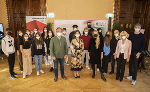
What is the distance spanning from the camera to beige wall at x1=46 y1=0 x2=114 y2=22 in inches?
282

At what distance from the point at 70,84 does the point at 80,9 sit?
4.87m

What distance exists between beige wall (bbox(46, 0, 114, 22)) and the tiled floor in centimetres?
406

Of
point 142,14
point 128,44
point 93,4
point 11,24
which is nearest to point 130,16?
point 142,14

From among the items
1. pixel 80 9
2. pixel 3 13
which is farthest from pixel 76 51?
pixel 3 13

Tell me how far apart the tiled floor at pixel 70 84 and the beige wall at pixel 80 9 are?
13.3 ft

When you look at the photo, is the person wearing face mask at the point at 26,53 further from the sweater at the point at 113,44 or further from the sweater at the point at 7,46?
the sweater at the point at 113,44

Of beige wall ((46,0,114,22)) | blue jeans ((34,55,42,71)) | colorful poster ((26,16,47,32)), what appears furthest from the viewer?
beige wall ((46,0,114,22))

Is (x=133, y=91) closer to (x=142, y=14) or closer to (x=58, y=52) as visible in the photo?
(x=58, y=52)

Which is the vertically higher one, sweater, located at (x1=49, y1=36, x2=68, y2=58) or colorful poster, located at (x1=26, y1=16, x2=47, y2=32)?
colorful poster, located at (x1=26, y1=16, x2=47, y2=32)

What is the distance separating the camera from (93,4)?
718cm

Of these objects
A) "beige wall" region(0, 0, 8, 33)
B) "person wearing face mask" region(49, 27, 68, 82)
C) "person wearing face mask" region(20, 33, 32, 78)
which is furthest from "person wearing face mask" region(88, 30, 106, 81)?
"beige wall" region(0, 0, 8, 33)

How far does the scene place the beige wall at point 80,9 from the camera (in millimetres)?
7168

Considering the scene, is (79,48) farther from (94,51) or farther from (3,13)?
(3,13)

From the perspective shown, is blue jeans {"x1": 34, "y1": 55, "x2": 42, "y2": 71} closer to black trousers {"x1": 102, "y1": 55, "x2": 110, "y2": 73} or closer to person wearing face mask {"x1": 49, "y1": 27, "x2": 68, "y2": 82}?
person wearing face mask {"x1": 49, "y1": 27, "x2": 68, "y2": 82}
